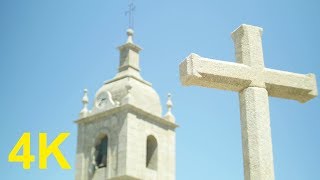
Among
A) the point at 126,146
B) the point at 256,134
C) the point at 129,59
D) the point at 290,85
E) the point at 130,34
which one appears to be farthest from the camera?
the point at 130,34

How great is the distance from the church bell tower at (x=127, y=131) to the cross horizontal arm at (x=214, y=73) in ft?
67.0

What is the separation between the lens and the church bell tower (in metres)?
26.5

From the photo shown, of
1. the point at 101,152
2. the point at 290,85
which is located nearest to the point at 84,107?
the point at 101,152

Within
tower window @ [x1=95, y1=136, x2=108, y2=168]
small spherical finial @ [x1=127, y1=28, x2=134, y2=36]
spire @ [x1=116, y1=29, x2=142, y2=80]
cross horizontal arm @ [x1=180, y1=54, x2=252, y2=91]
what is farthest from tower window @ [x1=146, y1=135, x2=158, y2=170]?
A: cross horizontal arm @ [x1=180, y1=54, x2=252, y2=91]

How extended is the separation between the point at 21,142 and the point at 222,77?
8.75m

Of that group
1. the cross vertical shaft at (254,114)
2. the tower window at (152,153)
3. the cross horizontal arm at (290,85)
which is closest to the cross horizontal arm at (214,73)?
the cross vertical shaft at (254,114)

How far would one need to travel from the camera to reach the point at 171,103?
29.8m

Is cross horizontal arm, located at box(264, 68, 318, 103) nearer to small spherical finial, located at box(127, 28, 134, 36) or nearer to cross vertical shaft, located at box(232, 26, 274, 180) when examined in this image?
cross vertical shaft, located at box(232, 26, 274, 180)

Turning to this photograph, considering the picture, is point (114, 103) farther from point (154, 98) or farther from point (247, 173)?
point (247, 173)

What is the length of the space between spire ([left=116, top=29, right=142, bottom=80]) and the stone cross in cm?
2311

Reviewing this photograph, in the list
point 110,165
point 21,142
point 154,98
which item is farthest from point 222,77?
point 154,98

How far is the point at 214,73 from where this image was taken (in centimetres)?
539

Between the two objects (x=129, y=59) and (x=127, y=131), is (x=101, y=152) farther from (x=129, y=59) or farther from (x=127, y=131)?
(x=129, y=59)

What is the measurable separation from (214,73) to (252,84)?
0.43 m
